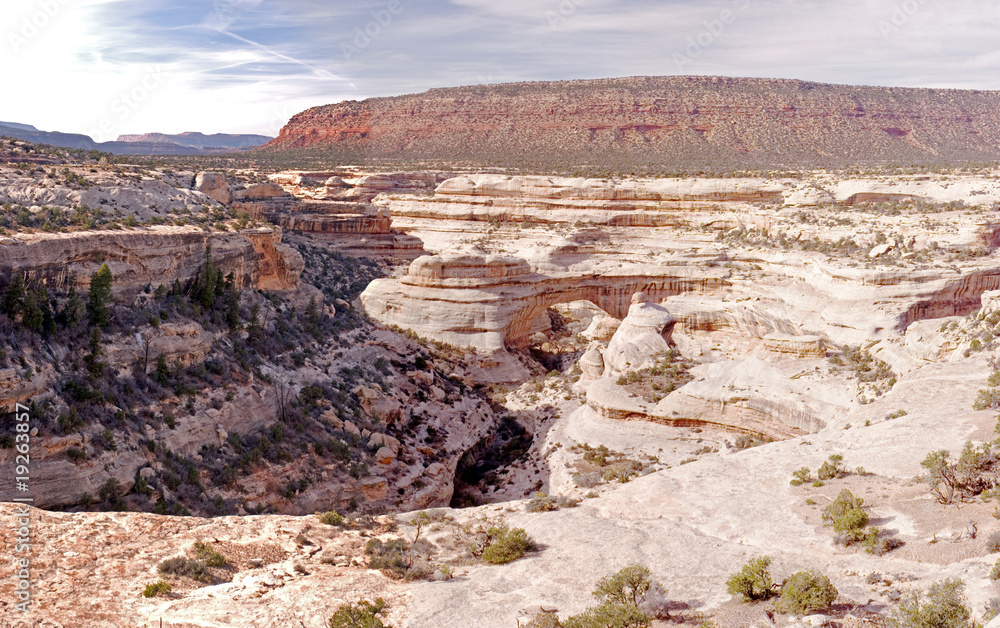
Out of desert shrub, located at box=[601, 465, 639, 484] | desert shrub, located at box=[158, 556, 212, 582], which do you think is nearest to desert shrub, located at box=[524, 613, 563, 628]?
desert shrub, located at box=[158, 556, 212, 582]

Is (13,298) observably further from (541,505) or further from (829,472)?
(829,472)

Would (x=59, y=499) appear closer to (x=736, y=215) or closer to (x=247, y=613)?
(x=247, y=613)

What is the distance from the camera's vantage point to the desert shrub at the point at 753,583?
9.44 m

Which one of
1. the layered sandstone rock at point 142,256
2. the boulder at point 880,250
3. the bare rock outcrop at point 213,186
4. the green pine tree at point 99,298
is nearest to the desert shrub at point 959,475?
the green pine tree at point 99,298

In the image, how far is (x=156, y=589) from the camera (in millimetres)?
10102

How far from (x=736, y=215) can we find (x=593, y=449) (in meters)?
21.4

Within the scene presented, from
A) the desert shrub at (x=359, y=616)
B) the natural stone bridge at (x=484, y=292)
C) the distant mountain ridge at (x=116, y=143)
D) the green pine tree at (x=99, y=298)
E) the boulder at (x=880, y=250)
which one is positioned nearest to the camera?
the desert shrub at (x=359, y=616)

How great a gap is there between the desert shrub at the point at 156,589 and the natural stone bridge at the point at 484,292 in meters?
22.2

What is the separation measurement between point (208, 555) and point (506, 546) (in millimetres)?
4442

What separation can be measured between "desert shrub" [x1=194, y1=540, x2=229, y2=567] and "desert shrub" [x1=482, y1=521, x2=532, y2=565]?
3.92 m

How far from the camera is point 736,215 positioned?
130 feet

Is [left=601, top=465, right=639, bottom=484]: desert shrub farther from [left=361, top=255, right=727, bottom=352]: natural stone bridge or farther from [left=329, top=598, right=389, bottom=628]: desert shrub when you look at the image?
[left=361, top=255, right=727, bottom=352]: natural stone bridge

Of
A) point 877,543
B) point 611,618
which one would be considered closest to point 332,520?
point 611,618

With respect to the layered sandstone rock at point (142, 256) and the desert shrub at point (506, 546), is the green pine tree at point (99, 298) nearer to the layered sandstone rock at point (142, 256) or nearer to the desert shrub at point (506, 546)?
the layered sandstone rock at point (142, 256)
